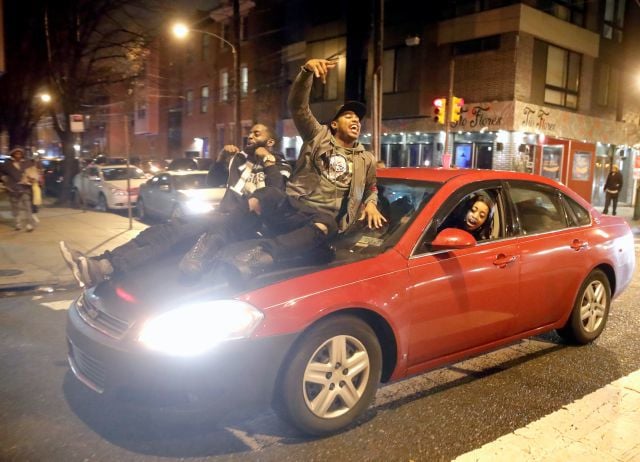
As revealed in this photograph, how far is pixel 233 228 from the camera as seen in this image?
4023 mm

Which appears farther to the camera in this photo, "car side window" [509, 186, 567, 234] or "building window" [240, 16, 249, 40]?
"building window" [240, 16, 249, 40]

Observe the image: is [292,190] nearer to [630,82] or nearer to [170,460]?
[170,460]

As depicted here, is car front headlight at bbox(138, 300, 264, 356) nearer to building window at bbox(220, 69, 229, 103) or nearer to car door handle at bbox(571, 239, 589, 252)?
car door handle at bbox(571, 239, 589, 252)

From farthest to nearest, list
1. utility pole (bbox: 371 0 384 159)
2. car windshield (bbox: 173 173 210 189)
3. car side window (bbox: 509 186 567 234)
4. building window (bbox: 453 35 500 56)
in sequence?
building window (bbox: 453 35 500 56)
utility pole (bbox: 371 0 384 159)
car windshield (bbox: 173 173 210 189)
car side window (bbox: 509 186 567 234)

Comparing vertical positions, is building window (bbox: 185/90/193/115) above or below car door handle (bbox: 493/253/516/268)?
above

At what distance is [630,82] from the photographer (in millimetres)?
24391

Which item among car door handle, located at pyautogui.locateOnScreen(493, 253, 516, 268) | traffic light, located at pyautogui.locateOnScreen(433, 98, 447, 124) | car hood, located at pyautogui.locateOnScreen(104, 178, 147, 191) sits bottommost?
car hood, located at pyautogui.locateOnScreen(104, 178, 147, 191)

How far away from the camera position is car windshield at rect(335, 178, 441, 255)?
3885 mm

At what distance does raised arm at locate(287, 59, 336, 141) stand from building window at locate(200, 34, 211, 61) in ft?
110

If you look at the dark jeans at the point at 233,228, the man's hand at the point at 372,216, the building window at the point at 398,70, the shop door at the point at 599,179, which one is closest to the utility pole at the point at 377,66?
the building window at the point at 398,70

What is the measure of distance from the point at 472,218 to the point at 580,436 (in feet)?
5.25

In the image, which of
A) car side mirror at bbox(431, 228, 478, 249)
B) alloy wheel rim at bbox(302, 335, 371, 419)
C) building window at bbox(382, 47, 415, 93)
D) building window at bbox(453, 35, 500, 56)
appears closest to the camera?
alloy wheel rim at bbox(302, 335, 371, 419)

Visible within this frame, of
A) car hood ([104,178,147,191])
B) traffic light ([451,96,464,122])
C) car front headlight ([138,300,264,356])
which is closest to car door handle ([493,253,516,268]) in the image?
car front headlight ([138,300,264,356])

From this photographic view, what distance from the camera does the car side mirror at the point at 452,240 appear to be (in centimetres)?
373
